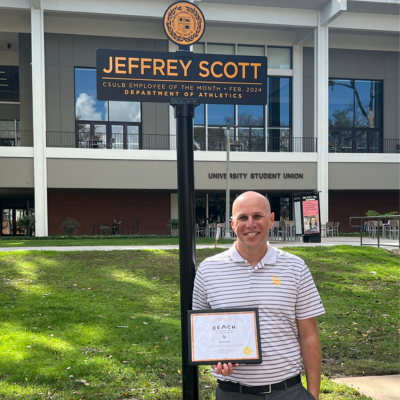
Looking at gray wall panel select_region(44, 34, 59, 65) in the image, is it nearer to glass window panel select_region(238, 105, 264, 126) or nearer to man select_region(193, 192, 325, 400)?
glass window panel select_region(238, 105, 264, 126)

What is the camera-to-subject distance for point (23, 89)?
24.5 m

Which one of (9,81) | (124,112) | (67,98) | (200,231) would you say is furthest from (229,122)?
(9,81)

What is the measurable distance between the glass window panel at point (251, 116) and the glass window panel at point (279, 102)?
19.8 inches

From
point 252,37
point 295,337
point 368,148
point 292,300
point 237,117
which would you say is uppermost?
point 252,37

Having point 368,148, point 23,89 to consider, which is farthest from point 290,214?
point 23,89

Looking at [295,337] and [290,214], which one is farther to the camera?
[290,214]

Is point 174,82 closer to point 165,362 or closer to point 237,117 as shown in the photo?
point 165,362

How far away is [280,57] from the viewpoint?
26.1 metres

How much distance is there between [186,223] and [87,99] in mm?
23242

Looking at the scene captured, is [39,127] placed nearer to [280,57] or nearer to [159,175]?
[159,175]

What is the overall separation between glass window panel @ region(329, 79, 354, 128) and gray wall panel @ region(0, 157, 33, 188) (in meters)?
16.7

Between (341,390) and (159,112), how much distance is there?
72.0ft

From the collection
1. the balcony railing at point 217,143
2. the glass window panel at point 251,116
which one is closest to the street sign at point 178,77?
the balcony railing at point 217,143

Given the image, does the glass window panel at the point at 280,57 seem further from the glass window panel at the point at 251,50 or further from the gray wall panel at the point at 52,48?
the gray wall panel at the point at 52,48
